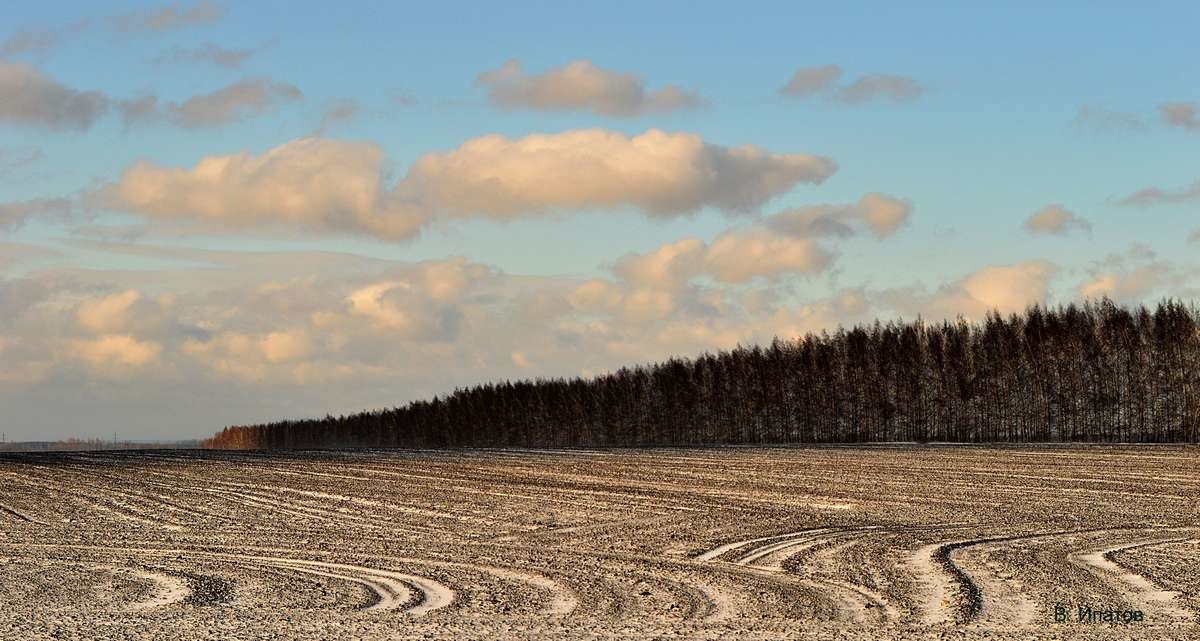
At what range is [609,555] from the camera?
36.7 ft

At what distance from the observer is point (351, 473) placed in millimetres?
24203

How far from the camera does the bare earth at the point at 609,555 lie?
7.80 meters

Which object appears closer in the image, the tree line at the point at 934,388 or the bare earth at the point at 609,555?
the bare earth at the point at 609,555

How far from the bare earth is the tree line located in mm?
16018

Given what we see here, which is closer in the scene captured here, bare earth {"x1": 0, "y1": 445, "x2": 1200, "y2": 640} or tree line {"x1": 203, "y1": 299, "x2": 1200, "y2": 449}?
bare earth {"x1": 0, "y1": 445, "x2": 1200, "y2": 640}

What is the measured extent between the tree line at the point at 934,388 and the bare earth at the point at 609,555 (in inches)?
631

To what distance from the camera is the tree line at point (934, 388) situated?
37.4 metres

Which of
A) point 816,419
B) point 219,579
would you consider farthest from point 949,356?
point 219,579

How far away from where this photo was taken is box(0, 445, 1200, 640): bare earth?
780 cm

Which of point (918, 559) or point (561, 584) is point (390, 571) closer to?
point (561, 584)

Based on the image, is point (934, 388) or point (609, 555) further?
point (934, 388)

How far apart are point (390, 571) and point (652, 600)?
2.50 meters

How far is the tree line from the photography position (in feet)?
123

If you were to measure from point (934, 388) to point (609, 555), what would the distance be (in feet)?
107
